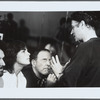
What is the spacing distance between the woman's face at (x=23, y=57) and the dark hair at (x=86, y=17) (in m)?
→ 0.43

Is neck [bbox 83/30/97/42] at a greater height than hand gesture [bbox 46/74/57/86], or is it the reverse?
neck [bbox 83/30/97/42]

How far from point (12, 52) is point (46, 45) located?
0.26 meters

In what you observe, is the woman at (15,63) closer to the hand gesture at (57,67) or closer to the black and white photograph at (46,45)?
the black and white photograph at (46,45)

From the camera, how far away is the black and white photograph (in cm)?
175

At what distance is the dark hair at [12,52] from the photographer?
1768 millimetres

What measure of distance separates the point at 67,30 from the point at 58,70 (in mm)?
307

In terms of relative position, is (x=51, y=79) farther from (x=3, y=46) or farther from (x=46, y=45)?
(x=3, y=46)

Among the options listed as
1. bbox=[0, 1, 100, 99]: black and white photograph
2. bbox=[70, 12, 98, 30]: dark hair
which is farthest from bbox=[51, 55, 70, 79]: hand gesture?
bbox=[70, 12, 98, 30]: dark hair

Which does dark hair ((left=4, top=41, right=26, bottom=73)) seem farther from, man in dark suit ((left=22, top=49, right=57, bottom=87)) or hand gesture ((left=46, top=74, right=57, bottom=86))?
hand gesture ((left=46, top=74, right=57, bottom=86))

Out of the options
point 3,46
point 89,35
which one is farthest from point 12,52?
point 89,35

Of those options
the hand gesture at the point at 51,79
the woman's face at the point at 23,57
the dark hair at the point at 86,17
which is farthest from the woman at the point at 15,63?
the dark hair at the point at 86,17

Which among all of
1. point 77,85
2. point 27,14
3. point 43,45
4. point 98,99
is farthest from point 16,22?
point 98,99

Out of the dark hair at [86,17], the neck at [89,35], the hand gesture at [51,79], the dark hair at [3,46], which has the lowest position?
the hand gesture at [51,79]

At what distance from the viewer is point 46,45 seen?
69.2 inches
